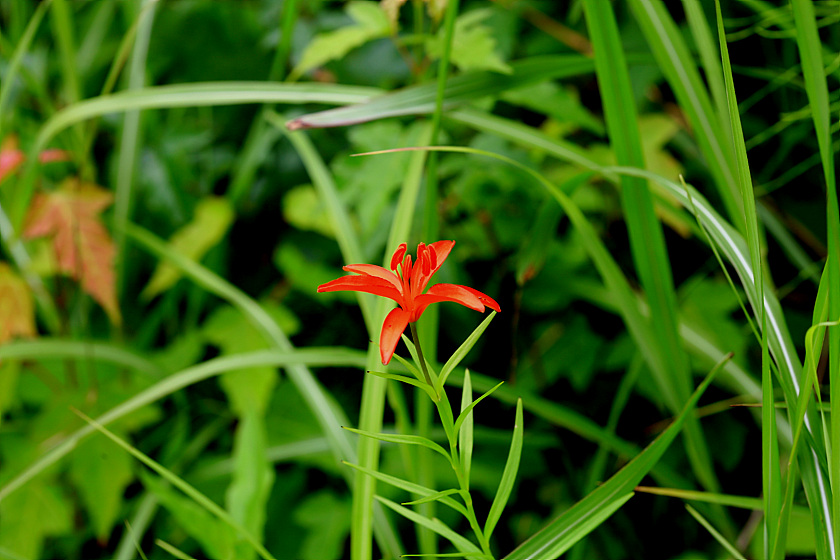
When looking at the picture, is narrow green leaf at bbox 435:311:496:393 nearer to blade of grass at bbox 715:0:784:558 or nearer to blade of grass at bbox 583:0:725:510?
blade of grass at bbox 715:0:784:558

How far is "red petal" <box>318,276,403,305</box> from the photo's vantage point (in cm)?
29

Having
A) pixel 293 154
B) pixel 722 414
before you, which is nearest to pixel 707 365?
pixel 722 414

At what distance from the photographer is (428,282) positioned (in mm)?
476

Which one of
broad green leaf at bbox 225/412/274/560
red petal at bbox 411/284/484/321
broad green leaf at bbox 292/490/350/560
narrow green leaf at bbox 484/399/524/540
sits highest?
red petal at bbox 411/284/484/321

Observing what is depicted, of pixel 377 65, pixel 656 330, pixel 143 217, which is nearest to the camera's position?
pixel 656 330

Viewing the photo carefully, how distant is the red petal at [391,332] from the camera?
0.27m

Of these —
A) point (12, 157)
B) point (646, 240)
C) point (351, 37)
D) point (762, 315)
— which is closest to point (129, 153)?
point (12, 157)

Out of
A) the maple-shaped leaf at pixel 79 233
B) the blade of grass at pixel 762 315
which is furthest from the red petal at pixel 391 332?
the maple-shaped leaf at pixel 79 233

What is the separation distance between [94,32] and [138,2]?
0.22m

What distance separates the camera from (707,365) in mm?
762

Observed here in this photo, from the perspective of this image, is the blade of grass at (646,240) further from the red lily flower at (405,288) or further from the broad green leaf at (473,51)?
the red lily flower at (405,288)

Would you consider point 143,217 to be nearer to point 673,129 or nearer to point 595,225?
point 595,225

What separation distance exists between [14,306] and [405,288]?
0.84 m

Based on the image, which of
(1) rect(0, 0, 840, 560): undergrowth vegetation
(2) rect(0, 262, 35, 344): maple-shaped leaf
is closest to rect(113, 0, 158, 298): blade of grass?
→ (1) rect(0, 0, 840, 560): undergrowth vegetation
